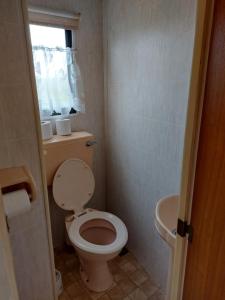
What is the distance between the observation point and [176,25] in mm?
1254

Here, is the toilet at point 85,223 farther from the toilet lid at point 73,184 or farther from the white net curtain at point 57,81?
the white net curtain at point 57,81

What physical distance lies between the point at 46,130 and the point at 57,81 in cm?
42

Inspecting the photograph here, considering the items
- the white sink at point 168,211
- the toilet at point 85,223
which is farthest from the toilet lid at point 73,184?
the white sink at point 168,211

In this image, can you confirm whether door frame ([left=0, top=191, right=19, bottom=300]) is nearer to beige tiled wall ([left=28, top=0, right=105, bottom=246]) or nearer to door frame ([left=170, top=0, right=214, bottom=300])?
door frame ([left=170, top=0, right=214, bottom=300])

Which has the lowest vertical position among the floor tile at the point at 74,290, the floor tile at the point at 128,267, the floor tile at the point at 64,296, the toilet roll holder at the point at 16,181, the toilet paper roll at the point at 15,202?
the floor tile at the point at 74,290

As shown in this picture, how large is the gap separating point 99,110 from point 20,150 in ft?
3.44

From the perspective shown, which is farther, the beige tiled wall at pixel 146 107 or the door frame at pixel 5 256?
the beige tiled wall at pixel 146 107

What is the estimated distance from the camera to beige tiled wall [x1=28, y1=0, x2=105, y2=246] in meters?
1.72

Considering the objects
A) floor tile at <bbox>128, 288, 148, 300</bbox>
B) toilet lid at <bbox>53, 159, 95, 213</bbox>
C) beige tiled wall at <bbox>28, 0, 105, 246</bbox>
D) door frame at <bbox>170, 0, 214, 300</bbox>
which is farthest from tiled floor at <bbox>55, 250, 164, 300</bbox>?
door frame at <bbox>170, 0, 214, 300</bbox>

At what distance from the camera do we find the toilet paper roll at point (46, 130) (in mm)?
1632

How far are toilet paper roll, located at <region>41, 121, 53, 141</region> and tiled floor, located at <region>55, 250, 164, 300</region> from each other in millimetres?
1132

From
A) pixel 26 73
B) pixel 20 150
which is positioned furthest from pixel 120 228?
pixel 26 73

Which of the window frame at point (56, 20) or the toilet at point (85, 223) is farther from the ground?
the window frame at point (56, 20)

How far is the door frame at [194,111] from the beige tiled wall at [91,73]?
51.3 inches
